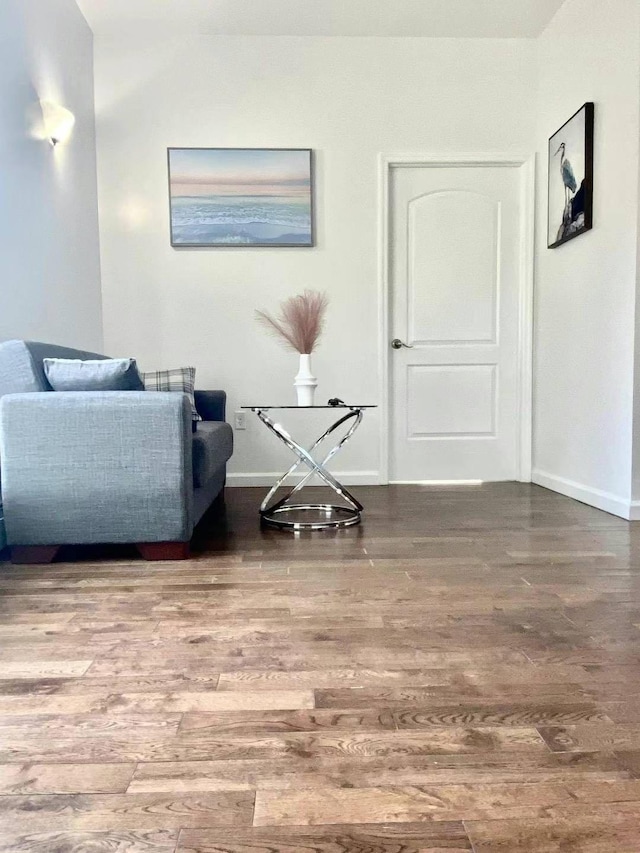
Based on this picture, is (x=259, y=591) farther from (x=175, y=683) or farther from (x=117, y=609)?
(x=175, y=683)

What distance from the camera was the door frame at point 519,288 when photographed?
391 centimetres

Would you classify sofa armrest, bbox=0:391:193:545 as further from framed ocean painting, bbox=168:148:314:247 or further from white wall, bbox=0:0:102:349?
framed ocean painting, bbox=168:148:314:247

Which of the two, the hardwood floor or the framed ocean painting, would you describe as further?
the framed ocean painting

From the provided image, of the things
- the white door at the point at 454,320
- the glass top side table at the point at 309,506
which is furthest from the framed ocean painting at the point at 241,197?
the glass top side table at the point at 309,506

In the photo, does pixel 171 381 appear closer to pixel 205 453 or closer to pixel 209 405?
pixel 209 405

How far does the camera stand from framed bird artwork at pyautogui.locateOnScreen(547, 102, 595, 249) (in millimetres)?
3184

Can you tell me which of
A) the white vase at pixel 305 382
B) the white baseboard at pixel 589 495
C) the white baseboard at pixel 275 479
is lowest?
the white baseboard at pixel 275 479

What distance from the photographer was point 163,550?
2.27m

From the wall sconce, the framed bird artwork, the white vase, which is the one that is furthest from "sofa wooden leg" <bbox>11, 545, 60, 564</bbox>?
the framed bird artwork

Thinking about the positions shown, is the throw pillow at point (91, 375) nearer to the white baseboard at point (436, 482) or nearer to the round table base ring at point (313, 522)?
the round table base ring at point (313, 522)

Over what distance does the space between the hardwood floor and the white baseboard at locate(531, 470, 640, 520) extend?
760 millimetres

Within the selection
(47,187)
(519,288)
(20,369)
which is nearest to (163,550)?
(20,369)

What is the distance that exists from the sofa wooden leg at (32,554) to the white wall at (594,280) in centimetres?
249

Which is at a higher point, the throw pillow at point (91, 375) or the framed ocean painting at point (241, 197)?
the framed ocean painting at point (241, 197)
